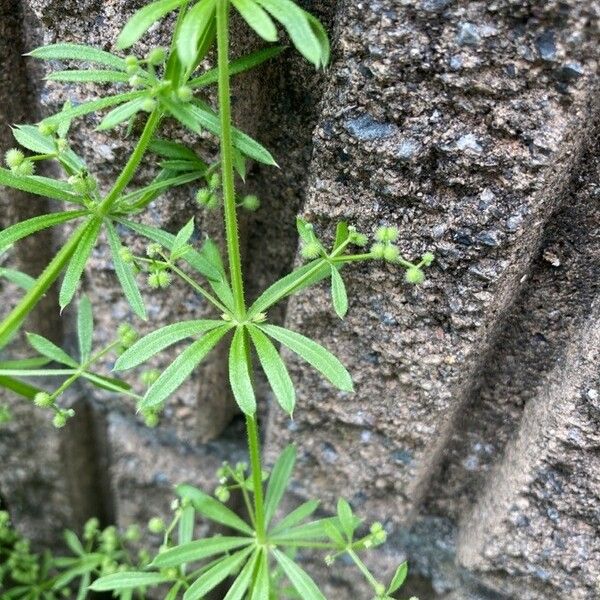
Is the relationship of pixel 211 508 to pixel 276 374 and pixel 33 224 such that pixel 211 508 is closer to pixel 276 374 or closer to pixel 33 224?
pixel 276 374

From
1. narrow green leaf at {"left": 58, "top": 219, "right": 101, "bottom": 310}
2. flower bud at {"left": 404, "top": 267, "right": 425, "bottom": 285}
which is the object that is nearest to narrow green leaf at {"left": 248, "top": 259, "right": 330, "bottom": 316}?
flower bud at {"left": 404, "top": 267, "right": 425, "bottom": 285}

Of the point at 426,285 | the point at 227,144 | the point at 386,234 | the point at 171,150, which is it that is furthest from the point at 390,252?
the point at 171,150

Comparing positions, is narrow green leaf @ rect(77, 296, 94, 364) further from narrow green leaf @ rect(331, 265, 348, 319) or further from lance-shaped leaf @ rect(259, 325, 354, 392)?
narrow green leaf @ rect(331, 265, 348, 319)

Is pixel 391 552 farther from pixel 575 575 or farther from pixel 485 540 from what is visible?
pixel 575 575

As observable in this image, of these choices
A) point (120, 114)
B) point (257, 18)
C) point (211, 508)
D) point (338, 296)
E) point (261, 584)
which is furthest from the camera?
point (211, 508)

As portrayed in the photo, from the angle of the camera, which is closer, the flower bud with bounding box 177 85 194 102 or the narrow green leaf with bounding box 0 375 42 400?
the flower bud with bounding box 177 85 194 102

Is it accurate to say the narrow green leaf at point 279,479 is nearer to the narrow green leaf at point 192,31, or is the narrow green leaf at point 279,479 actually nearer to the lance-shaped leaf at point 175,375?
the lance-shaped leaf at point 175,375
